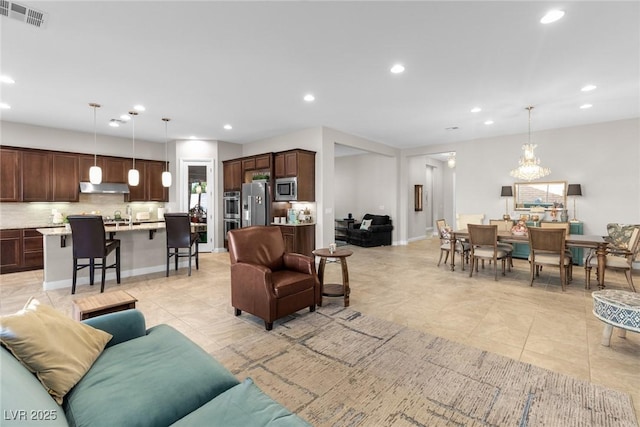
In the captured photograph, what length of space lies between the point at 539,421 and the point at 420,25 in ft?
10.7

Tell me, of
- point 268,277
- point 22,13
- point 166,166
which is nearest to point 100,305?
point 268,277

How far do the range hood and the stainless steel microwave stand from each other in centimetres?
379

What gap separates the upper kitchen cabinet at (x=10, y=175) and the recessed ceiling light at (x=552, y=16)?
8689 millimetres

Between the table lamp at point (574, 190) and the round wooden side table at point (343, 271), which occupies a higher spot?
the table lamp at point (574, 190)

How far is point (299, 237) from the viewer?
20.4 ft

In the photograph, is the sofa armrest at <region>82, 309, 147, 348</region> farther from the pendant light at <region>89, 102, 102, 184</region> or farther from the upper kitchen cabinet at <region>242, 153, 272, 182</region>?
the upper kitchen cabinet at <region>242, 153, 272, 182</region>

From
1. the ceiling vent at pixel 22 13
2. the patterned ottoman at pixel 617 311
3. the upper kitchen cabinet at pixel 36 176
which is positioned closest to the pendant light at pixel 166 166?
the upper kitchen cabinet at pixel 36 176

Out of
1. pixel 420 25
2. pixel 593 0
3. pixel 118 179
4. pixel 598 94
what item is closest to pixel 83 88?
pixel 118 179

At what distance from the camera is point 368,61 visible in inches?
138

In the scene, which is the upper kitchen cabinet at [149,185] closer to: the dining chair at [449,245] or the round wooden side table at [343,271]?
the round wooden side table at [343,271]

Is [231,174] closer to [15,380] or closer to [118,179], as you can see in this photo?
[118,179]

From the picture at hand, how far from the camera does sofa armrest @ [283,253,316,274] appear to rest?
3.51 meters

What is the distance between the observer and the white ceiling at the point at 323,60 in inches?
104

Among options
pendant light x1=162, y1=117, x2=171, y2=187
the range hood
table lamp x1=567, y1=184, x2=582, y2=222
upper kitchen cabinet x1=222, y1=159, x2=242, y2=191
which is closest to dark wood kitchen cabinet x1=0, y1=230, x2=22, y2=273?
the range hood
